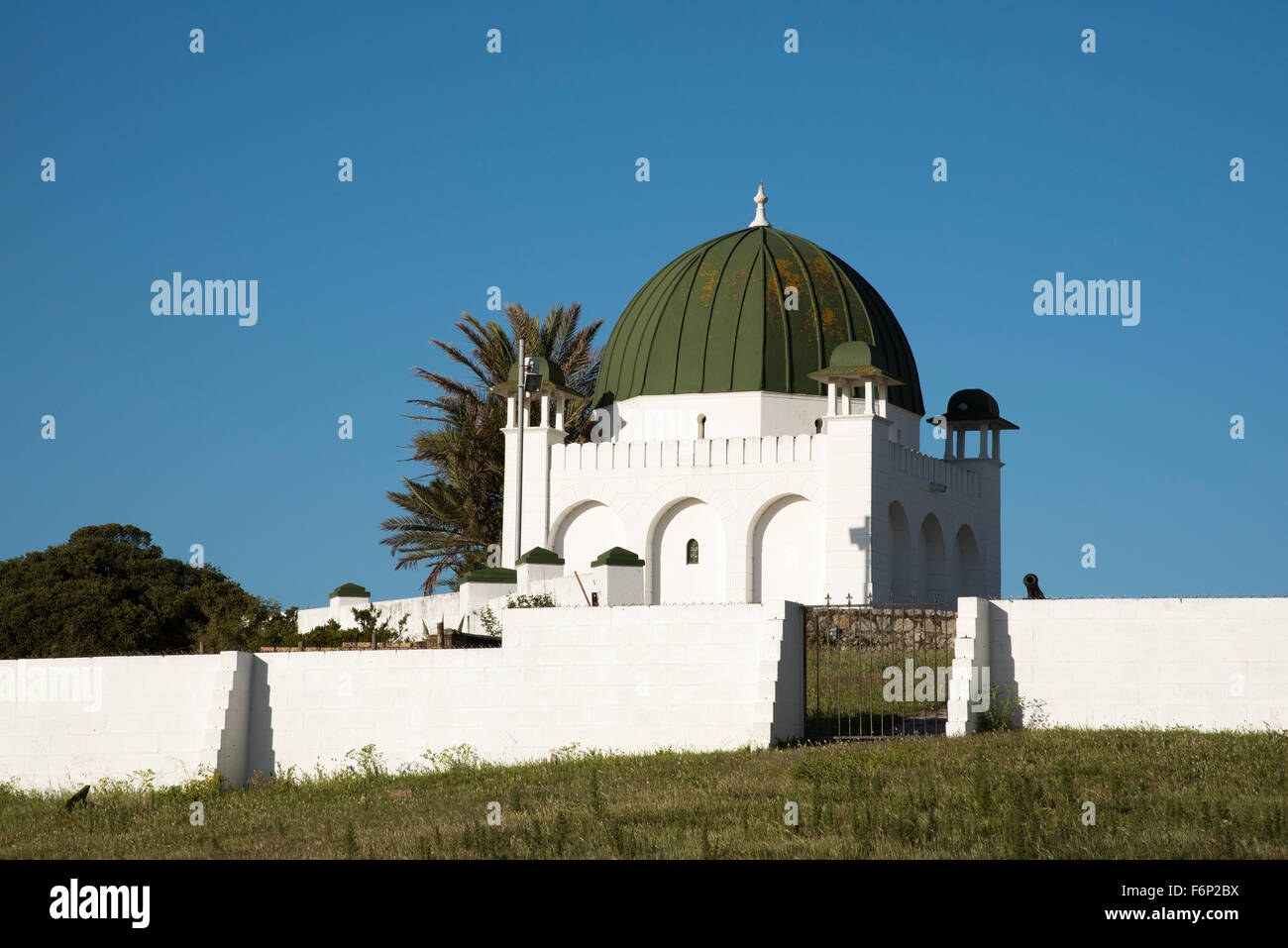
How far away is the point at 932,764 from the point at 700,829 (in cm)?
320

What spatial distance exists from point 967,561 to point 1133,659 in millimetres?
19803

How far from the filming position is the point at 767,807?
13.0 meters

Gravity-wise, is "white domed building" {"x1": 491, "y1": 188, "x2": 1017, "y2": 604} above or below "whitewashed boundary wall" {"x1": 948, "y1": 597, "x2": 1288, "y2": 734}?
above

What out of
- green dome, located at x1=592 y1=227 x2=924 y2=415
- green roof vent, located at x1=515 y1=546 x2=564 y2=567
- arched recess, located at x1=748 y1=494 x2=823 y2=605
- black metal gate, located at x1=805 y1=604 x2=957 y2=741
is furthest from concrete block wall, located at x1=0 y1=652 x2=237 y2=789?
green dome, located at x1=592 y1=227 x2=924 y2=415

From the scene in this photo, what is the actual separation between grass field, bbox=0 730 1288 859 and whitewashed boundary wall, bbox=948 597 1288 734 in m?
0.81

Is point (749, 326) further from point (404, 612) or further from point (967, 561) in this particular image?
point (404, 612)

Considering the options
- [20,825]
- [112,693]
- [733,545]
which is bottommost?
[20,825]

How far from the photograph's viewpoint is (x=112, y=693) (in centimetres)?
1884

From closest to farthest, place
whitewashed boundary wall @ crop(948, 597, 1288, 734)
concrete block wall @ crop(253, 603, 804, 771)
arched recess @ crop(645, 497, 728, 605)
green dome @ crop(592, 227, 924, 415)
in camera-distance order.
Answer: whitewashed boundary wall @ crop(948, 597, 1288, 734)
concrete block wall @ crop(253, 603, 804, 771)
arched recess @ crop(645, 497, 728, 605)
green dome @ crop(592, 227, 924, 415)

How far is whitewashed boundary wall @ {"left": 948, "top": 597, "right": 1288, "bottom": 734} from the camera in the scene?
53.0 feet

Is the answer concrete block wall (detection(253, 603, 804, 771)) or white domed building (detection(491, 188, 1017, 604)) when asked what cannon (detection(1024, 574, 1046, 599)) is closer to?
concrete block wall (detection(253, 603, 804, 771))
